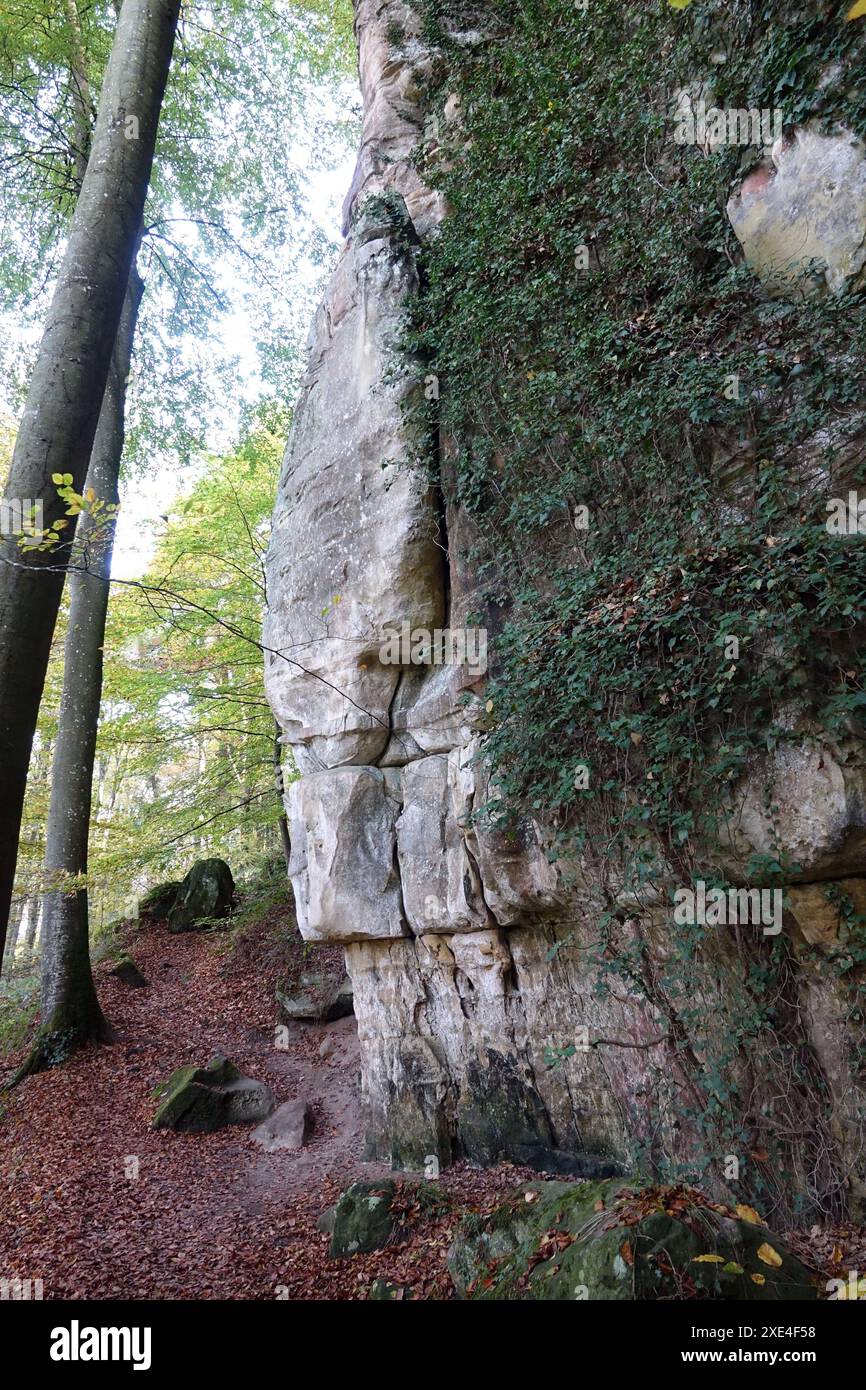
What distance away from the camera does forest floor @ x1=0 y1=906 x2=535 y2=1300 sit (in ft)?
17.9

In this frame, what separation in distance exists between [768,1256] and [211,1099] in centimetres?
673

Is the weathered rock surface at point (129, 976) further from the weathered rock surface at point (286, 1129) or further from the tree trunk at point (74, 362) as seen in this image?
the tree trunk at point (74, 362)

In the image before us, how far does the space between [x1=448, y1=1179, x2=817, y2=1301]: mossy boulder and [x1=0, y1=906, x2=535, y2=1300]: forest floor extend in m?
1.13

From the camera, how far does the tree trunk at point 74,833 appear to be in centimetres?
938

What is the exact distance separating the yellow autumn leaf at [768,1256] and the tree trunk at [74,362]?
3.73m

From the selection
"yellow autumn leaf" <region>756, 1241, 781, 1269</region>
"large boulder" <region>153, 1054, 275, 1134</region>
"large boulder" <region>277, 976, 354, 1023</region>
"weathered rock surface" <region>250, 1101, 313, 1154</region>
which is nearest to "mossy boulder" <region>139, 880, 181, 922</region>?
"large boulder" <region>277, 976, 354, 1023</region>

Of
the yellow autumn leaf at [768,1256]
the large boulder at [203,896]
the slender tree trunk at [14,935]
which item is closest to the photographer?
the yellow autumn leaf at [768,1256]

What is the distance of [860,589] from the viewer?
14.2 ft

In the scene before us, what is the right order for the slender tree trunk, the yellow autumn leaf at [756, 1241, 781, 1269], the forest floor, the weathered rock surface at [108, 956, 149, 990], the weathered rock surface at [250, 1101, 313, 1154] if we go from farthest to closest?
1. the slender tree trunk
2. the weathered rock surface at [108, 956, 149, 990]
3. the weathered rock surface at [250, 1101, 313, 1154]
4. the forest floor
5. the yellow autumn leaf at [756, 1241, 781, 1269]

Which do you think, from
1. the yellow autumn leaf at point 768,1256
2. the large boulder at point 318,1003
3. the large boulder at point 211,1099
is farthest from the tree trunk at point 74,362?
the large boulder at point 318,1003

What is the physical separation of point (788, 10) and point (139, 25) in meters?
5.12

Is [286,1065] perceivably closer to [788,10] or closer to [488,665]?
[488,665]

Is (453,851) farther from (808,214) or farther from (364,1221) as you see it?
(808,214)

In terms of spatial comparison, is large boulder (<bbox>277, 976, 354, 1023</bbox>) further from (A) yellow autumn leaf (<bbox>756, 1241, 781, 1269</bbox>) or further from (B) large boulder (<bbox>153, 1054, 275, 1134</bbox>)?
(A) yellow autumn leaf (<bbox>756, 1241, 781, 1269</bbox>)
